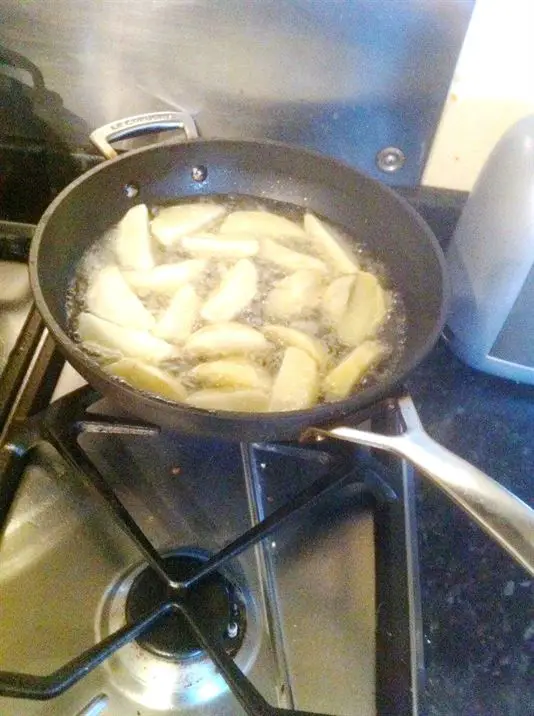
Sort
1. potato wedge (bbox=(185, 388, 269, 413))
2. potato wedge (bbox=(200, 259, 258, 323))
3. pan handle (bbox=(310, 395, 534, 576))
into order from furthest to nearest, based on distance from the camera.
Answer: potato wedge (bbox=(200, 259, 258, 323))
potato wedge (bbox=(185, 388, 269, 413))
pan handle (bbox=(310, 395, 534, 576))

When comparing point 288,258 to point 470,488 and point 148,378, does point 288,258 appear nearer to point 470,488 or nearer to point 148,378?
point 148,378

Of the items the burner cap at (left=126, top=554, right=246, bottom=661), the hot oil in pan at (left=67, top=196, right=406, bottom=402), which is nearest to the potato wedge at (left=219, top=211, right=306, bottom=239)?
the hot oil in pan at (left=67, top=196, right=406, bottom=402)

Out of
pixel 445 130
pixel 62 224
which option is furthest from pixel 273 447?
pixel 445 130

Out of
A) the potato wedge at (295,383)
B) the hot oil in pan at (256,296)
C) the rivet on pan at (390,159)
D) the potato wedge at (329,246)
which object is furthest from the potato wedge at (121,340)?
the rivet on pan at (390,159)

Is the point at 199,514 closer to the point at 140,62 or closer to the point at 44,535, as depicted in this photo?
the point at 44,535

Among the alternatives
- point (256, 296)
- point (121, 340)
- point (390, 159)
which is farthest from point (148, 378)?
point (390, 159)

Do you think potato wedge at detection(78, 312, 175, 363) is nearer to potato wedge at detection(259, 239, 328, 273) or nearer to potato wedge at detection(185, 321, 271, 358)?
potato wedge at detection(185, 321, 271, 358)
